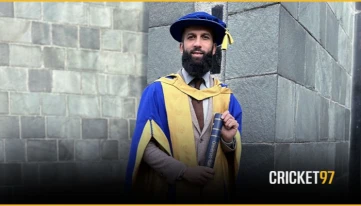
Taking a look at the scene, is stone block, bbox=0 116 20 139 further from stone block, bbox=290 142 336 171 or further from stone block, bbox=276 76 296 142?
stone block, bbox=290 142 336 171

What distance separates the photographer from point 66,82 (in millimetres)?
3223

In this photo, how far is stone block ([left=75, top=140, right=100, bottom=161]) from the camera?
3312mm

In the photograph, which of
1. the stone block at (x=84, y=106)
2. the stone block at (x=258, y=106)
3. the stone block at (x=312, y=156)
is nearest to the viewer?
the stone block at (x=258, y=106)

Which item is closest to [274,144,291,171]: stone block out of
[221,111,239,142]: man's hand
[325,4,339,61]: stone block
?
[221,111,239,142]: man's hand

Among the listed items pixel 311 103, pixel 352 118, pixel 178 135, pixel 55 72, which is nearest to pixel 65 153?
pixel 55 72

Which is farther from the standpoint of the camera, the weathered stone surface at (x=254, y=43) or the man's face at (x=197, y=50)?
the weathered stone surface at (x=254, y=43)

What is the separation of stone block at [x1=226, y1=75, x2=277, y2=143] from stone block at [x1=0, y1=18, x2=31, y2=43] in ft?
7.27

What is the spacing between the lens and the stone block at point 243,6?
2.38 m

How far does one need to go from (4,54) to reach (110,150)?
1.50m

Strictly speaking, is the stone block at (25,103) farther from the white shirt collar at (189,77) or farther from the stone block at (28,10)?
the white shirt collar at (189,77)

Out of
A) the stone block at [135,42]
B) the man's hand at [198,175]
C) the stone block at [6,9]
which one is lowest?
the man's hand at [198,175]

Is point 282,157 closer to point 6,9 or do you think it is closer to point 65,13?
point 65,13

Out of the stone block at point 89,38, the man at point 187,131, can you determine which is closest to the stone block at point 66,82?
the stone block at point 89,38

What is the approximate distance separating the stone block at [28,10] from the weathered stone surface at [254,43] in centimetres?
202
